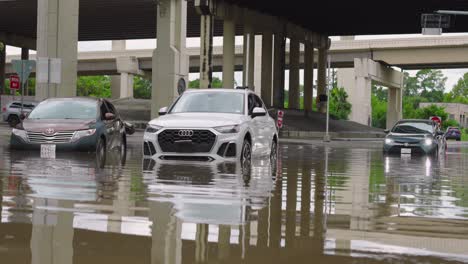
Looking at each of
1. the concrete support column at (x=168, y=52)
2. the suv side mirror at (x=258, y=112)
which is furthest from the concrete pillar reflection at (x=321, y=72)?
the suv side mirror at (x=258, y=112)

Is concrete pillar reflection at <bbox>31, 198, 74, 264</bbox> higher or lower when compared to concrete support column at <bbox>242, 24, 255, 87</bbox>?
lower

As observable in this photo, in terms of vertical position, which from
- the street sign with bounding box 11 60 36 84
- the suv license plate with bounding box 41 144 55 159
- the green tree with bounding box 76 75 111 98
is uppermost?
the green tree with bounding box 76 75 111 98

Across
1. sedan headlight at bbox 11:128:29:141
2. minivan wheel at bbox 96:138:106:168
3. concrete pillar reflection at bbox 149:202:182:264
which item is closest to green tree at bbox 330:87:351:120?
minivan wheel at bbox 96:138:106:168

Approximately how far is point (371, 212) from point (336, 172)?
7.91 m

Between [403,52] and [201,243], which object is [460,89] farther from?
[201,243]

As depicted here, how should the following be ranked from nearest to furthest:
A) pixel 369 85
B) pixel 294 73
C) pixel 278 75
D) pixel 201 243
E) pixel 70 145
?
pixel 201 243 → pixel 70 145 → pixel 278 75 → pixel 294 73 → pixel 369 85

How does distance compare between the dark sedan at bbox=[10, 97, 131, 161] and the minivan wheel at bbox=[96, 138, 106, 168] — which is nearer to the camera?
the dark sedan at bbox=[10, 97, 131, 161]

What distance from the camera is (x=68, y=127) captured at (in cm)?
1759

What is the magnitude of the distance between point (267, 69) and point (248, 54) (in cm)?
228

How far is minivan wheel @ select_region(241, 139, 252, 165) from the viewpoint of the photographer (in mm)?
16406

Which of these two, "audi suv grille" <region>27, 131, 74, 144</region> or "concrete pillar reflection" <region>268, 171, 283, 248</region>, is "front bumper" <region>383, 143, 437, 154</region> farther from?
"concrete pillar reflection" <region>268, 171, 283, 248</region>

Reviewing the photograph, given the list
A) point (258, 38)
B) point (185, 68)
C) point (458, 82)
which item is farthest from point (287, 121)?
point (458, 82)

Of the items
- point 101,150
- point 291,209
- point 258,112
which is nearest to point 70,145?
point 101,150

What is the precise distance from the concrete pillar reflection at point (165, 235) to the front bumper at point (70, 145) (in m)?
9.31
